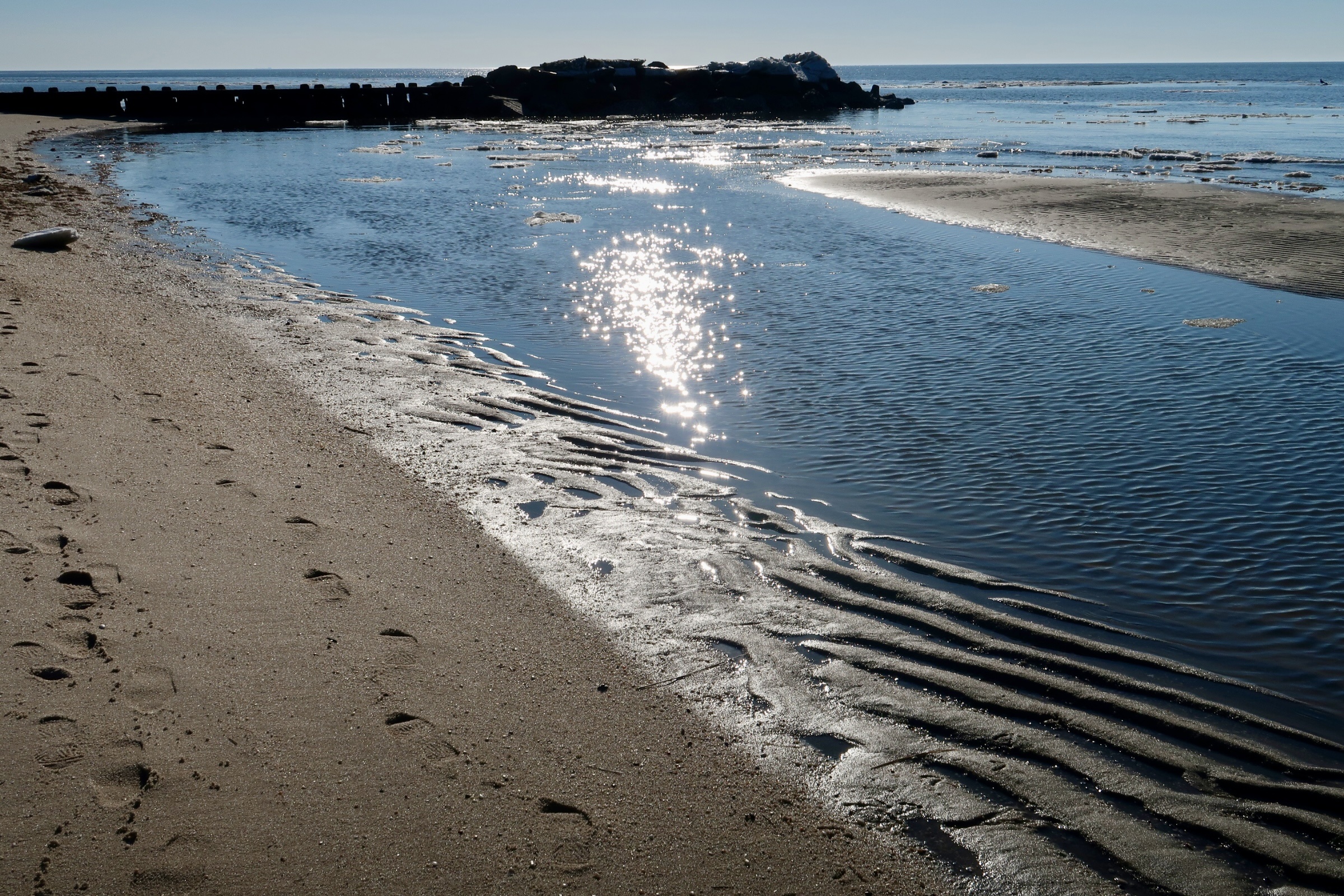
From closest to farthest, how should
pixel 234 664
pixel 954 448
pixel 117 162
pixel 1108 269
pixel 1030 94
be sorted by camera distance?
1. pixel 234 664
2. pixel 954 448
3. pixel 1108 269
4. pixel 117 162
5. pixel 1030 94

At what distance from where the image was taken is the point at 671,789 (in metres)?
4.48

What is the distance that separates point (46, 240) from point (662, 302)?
1193 cm

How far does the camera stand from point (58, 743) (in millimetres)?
4359

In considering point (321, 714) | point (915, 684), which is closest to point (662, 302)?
point (915, 684)

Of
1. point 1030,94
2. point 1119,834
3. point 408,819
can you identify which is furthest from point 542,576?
point 1030,94

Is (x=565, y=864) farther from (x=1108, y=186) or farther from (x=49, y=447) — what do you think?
(x=1108, y=186)

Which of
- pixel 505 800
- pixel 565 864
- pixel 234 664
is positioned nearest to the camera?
pixel 565 864

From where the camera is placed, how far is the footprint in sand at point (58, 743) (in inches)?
167

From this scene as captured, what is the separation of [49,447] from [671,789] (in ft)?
21.5

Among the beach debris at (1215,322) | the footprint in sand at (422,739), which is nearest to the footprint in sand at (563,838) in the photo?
the footprint in sand at (422,739)

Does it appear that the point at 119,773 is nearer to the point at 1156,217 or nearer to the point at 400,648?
the point at 400,648

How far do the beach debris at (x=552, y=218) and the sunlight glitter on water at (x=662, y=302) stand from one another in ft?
10.0

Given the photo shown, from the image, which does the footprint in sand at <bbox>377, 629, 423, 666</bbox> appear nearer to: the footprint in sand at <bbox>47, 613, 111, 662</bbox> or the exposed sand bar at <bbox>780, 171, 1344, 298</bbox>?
the footprint in sand at <bbox>47, 613, 111, 662</bbox>

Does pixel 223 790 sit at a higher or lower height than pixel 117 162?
→ lower
